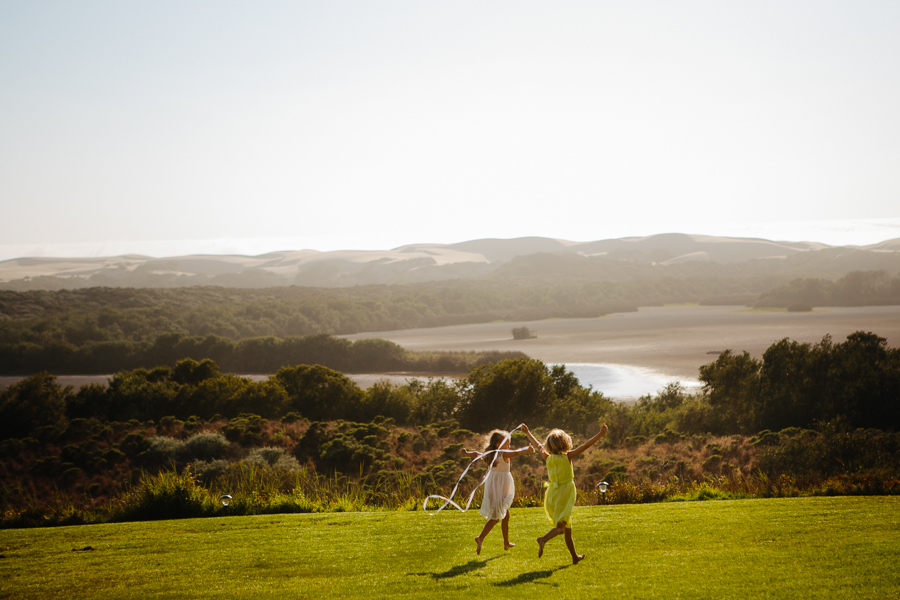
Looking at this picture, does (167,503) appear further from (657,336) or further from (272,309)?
(272,309)

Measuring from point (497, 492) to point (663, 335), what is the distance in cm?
5783

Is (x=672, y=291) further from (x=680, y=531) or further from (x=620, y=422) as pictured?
(x=680, y=531)

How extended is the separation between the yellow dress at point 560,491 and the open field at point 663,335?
35.9 meters

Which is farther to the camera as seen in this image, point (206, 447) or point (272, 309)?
point (272, 309)

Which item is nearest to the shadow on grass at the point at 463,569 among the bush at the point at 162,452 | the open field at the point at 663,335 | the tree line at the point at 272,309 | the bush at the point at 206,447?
the bush at the point at 206,447

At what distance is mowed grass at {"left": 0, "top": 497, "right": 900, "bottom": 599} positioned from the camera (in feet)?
13.9

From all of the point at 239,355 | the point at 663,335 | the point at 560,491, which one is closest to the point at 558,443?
the point at 560,491

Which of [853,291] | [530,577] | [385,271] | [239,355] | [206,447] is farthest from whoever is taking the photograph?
[385,271]

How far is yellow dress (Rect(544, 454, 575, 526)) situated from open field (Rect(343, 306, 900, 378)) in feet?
118

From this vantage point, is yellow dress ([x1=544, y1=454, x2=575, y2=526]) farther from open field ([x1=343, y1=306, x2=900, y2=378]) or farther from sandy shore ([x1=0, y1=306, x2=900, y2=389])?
→ open field ([x1=343, y1=306, x2=900, y2=378])

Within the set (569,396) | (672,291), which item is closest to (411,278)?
(672,291)

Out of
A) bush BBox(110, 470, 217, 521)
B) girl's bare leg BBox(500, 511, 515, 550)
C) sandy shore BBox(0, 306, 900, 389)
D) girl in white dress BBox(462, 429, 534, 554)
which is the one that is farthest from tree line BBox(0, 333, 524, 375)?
girl in white dress BBox(462, 429, 534, 554)

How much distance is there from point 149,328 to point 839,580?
6454 cm

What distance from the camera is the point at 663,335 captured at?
5859 cm
